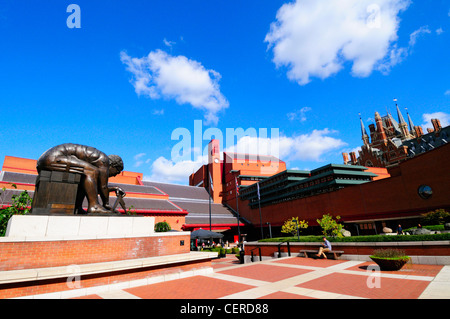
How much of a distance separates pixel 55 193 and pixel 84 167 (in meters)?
1.31

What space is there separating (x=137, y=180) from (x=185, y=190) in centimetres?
1221

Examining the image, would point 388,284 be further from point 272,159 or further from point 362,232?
point 272,159

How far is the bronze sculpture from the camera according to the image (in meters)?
8.34

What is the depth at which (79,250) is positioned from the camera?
7285 mm

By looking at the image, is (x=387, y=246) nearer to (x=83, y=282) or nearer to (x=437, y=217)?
(x=437, y=217)

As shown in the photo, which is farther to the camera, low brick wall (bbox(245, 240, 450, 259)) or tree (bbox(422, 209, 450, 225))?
tree (bbox(422, 209, 450, 225))

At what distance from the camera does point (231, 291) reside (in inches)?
269

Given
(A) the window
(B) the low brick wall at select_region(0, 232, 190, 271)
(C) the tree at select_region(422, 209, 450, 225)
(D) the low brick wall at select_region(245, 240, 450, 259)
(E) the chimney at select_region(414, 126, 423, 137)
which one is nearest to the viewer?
(B) the low brick wall at select_region(0, 232, 190, 271)

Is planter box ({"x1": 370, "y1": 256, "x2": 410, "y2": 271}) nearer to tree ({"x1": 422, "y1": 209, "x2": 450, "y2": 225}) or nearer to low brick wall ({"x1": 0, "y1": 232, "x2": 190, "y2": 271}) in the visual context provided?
low brick wall ({"x1": 0, "y1": 232, "x2": 190, "y2": 271})

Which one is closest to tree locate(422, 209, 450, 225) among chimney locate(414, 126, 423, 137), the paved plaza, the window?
the window

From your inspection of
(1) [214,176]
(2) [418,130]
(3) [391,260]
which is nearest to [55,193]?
(3) [391,260]

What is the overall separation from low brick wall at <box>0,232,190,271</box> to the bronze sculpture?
1.51m

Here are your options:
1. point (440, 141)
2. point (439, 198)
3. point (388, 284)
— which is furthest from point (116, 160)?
point (440, 141)
